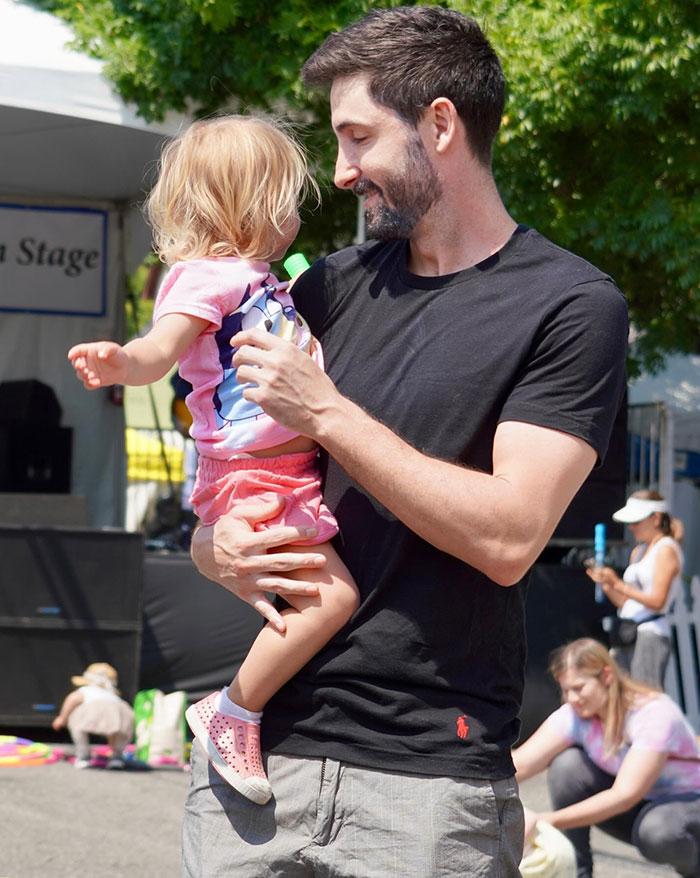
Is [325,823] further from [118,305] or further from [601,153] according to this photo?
[118,305]

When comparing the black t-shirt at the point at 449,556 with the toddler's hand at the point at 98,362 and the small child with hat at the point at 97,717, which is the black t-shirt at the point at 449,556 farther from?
the small child with hat at the point at 97,717

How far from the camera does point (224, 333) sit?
2.29m

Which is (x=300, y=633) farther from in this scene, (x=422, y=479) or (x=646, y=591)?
(x=646, y=591)

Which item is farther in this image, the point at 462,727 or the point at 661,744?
Result: the point at 661,744

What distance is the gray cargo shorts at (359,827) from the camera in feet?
6.41

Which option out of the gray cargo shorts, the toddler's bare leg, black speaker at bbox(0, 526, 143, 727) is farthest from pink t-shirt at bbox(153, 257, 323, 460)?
black speaker at bbox(0, 526, 143, 727)

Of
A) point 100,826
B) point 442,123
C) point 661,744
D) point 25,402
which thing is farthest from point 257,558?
point 25,402

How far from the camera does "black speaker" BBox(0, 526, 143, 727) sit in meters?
7.90

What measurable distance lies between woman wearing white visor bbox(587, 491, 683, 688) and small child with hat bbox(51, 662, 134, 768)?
9.30ft

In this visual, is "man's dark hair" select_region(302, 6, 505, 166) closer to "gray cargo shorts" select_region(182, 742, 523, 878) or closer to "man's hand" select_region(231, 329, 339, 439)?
"man's hand" select_region(231, 329, 339, 439)

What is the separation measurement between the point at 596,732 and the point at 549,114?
349 centimetres

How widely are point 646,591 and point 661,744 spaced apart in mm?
3206

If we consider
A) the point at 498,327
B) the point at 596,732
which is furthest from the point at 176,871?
the point at 498,327

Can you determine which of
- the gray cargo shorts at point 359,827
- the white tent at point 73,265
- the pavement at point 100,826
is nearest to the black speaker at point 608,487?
the pavement at point 100,826
